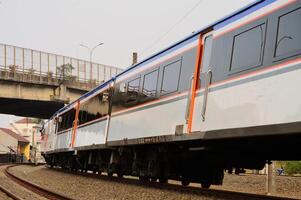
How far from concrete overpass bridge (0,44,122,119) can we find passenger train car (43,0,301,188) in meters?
27.0

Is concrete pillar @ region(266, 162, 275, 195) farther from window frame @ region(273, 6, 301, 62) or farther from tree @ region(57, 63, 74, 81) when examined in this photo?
tree @ region(57, 63, 74, 81)

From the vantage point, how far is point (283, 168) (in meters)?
32.3

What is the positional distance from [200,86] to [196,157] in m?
2.18

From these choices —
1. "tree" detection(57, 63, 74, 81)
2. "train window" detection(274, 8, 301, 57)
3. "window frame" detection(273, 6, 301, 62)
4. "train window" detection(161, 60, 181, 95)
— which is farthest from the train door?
"tree" detection(57, 63, 74, 81)

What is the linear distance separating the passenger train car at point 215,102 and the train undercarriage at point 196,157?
0.03 metres

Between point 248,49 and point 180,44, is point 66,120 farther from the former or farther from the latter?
point 248,49

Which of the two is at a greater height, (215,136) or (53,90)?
(53,90)

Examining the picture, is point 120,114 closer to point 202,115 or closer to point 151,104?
point 151,104

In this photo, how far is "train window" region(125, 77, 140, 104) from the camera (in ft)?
47.4

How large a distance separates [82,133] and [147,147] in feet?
24.1

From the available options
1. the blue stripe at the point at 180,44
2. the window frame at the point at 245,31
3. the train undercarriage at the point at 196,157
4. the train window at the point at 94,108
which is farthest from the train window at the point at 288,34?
the train window at the point at 94,108

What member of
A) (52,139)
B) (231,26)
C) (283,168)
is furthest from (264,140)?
(283,168)

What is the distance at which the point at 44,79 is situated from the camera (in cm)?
4453

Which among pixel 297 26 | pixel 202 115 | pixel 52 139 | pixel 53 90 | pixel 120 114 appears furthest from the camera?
pixel 53 90
